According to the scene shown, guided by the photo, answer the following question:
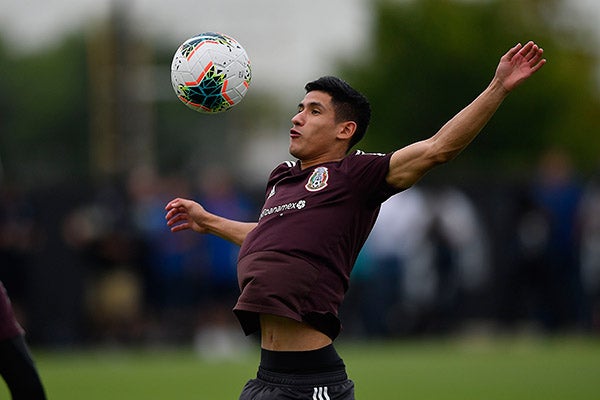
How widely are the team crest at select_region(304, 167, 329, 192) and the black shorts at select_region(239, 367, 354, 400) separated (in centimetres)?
112

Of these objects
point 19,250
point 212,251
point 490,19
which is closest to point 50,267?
point 19,250

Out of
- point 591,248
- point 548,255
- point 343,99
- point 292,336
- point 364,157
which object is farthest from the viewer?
point 548,255

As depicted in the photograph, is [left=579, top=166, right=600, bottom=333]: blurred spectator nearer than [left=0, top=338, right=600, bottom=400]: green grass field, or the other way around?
[left=0, top=338, right=600, bottom=400]: green grass field

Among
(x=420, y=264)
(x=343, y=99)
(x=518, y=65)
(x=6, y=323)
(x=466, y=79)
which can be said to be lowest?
(x=6, y=323)

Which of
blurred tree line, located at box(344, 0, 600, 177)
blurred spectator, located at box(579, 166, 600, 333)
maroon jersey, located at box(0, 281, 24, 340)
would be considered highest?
blurred tree line, located at box(344, 0, 600, 177)

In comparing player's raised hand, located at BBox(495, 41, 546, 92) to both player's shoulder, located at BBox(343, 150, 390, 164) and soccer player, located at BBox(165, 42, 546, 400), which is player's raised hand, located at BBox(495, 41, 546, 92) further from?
player's shoulder, located at BBox(343, 150, 390, 164)

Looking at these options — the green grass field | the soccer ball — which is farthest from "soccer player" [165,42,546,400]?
the green grass field

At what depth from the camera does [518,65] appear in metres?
6.96

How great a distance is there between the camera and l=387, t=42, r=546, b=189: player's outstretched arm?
272 inches

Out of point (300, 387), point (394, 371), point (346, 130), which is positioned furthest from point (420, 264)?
point (300, 387)

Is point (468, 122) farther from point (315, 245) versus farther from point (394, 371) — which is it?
point (394, 371)

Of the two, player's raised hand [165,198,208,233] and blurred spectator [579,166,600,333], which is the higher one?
blurred spectator [579,166,600,333]

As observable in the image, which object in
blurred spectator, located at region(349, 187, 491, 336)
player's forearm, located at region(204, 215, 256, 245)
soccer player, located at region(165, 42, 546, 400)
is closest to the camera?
soccer player, located at region(165, 42, 546, 400)

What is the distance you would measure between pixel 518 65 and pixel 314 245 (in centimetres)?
158
